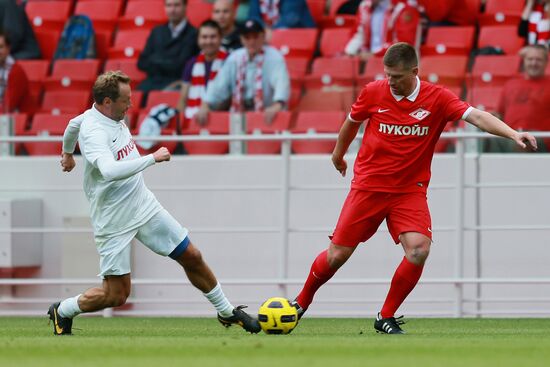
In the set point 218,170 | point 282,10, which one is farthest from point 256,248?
point 282,10

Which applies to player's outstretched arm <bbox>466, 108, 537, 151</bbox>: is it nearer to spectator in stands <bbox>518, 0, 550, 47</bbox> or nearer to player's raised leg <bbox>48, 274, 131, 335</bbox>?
player's raised leg <bbox>48, 274, 131, 335</bbox>

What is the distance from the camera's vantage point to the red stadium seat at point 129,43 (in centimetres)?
1508

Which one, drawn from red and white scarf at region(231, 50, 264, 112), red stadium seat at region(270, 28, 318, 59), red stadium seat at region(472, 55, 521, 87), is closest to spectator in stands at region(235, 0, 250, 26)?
red stadium seat at region(270, 28, 318, 59)

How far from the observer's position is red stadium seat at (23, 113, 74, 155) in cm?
1293

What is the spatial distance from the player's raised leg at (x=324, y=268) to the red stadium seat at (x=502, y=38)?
4.87m

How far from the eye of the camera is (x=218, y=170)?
41.6 feet

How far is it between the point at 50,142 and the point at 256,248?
2.25 m

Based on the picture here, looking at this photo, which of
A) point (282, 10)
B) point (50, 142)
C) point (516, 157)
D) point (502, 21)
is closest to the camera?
point (516, 157)

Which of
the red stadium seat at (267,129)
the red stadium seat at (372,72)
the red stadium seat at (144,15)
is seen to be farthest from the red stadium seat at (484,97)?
the red stadium seat at (144,15)

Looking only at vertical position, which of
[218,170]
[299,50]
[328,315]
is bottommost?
[328,315]

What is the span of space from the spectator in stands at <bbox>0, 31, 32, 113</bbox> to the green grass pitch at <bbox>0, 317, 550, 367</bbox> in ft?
10.6

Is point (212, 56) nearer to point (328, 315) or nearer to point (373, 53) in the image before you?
point (373, 53)

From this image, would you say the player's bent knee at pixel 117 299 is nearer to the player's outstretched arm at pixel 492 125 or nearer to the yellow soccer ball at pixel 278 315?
the yellow soccer ball at pixel 278 315

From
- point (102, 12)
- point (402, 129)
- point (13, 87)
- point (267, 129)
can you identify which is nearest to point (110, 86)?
point (402, 129)
